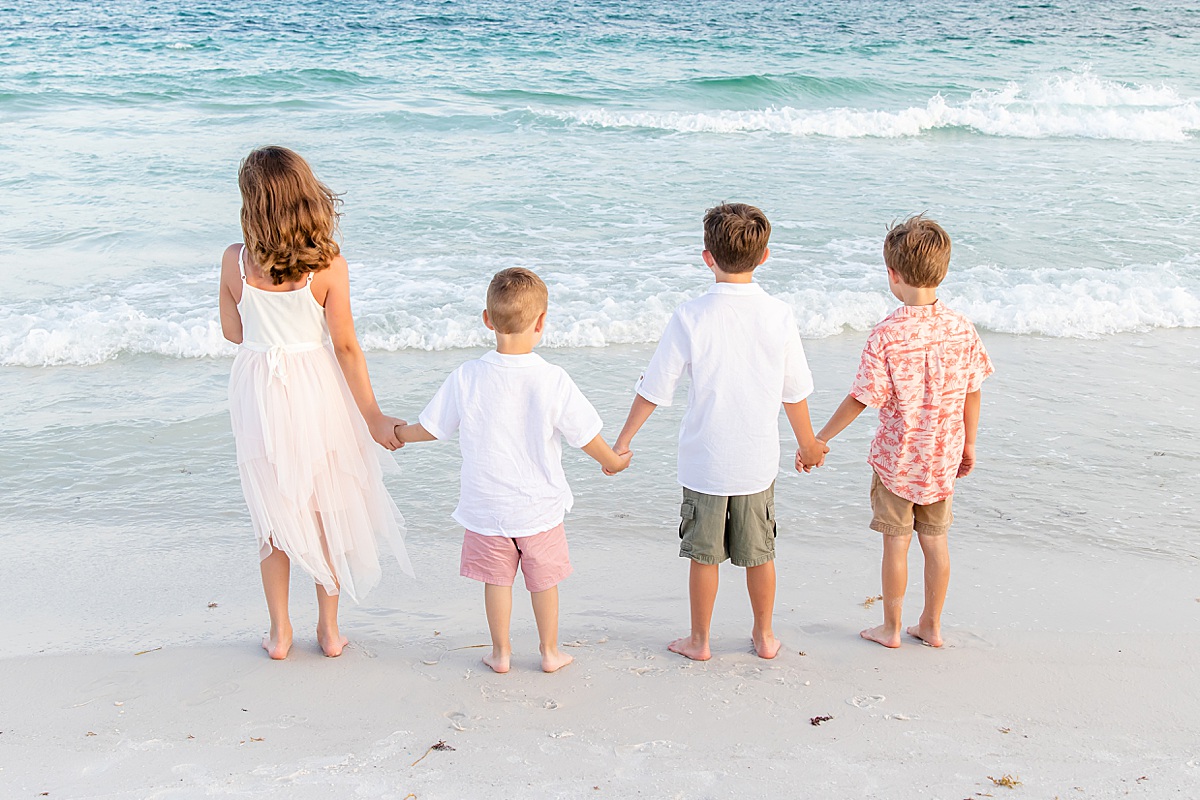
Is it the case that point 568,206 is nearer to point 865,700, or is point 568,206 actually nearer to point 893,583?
point 893,583

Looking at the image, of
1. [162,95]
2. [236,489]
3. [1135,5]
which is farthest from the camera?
[1135,5]

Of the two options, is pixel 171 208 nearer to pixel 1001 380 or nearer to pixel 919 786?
pixel 1001 380

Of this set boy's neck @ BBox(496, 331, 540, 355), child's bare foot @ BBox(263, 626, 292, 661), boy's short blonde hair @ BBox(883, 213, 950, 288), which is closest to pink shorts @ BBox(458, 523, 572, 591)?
boy's neck @ BBox(496, 331, 540, 355)

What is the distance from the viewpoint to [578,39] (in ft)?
67.9

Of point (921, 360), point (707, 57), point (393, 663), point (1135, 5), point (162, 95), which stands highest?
point (1135, 5)

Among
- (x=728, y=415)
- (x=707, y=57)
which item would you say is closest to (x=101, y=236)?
(x=728, y=415)

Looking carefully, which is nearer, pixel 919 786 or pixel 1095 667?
pixel 919 786

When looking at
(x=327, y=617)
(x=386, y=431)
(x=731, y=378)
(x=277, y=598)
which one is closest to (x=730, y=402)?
(x=731, y=378)

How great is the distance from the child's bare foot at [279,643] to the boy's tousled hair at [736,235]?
1.80m

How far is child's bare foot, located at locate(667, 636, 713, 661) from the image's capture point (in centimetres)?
310

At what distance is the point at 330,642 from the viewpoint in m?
3.15

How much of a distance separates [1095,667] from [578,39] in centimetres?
1968

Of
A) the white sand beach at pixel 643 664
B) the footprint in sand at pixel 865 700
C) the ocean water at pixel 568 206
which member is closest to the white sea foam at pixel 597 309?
the ocean water at pixel 568 206

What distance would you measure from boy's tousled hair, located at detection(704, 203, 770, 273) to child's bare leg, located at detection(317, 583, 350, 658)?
1621mm
